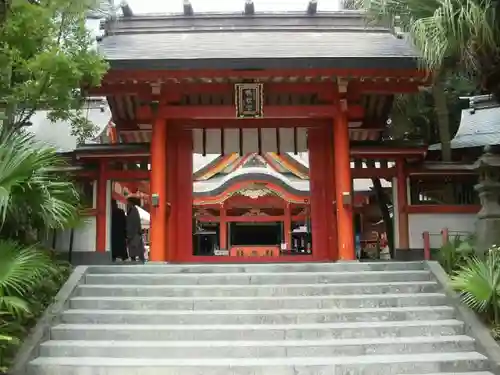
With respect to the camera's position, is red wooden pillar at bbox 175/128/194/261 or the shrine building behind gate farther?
red wooden pillar at bbox 175/128/194/261

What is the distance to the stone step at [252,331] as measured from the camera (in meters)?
6.42

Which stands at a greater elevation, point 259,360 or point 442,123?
point 442,123

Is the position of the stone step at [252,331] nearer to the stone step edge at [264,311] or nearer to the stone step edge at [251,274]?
the stone step edge at [264,311]

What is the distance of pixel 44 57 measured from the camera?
262 inches

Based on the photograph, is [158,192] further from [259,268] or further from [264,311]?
[264,311]

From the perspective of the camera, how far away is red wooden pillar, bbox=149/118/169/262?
933 cm

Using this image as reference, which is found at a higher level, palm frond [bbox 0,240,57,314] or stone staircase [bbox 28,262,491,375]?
palm frond [bbox 0,240,57,314]

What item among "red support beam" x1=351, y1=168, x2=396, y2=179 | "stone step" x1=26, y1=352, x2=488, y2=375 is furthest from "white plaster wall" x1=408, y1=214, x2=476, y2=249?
"stone step" x1=26, y1=352, x2=488, y2=375

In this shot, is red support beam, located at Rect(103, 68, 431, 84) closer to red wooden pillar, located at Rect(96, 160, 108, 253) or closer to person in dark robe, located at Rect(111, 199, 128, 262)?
red wooden pillar, located at Rect(96, 160, 108, 253)

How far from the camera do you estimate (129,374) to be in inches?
220

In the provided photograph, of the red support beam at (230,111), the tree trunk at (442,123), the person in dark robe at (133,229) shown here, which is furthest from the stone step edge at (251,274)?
the tree trunk at (442,123)

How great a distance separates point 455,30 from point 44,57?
5456mm

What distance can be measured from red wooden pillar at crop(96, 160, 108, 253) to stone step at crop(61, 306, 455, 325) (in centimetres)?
326

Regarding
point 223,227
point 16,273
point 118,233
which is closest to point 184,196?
point 118,233
